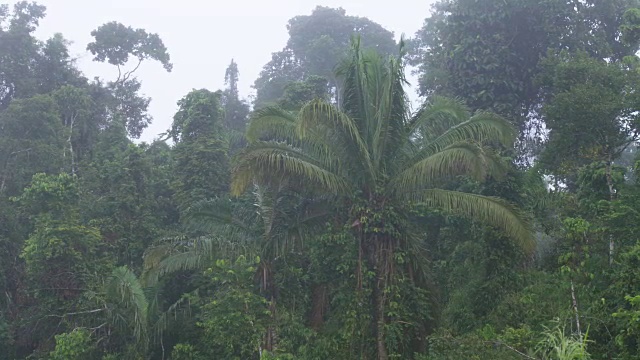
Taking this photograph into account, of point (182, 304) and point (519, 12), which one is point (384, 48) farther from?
point (182, 304)

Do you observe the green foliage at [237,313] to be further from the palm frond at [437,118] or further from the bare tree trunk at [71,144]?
the bare tree trunk at [71,144]

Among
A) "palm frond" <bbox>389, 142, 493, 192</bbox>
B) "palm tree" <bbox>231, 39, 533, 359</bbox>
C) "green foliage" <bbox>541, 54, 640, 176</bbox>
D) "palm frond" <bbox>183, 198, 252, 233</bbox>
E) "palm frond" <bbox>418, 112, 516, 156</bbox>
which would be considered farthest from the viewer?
"green foliage" <bbox>541, 54, 640, 176</bbox>

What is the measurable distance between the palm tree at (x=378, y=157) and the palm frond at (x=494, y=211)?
16mm

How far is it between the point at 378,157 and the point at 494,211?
Answer: 2115 millimetres

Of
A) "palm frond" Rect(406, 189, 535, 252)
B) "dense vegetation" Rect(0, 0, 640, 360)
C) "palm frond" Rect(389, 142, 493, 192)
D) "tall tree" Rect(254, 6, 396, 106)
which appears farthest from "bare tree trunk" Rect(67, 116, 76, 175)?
"palm frond" Rect(406, 189, 535, 252)

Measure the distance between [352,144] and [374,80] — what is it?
130 centimetres

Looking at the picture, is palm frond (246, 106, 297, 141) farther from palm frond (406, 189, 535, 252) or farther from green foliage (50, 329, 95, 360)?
green foliage (50, 329, 95, 360)

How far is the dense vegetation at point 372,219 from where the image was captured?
9523 mm

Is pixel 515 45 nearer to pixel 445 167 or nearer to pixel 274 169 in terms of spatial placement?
pixel 445 167

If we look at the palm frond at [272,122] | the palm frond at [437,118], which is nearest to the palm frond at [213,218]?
the palm frond at [272,122]

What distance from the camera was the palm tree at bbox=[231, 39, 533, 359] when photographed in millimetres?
9484

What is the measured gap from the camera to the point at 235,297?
34.9 feet

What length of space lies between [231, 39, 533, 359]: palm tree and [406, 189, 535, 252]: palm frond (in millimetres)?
16

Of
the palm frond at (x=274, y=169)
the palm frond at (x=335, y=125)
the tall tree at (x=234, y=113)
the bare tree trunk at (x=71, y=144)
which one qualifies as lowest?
the palm frond at (x=274, y=169)
